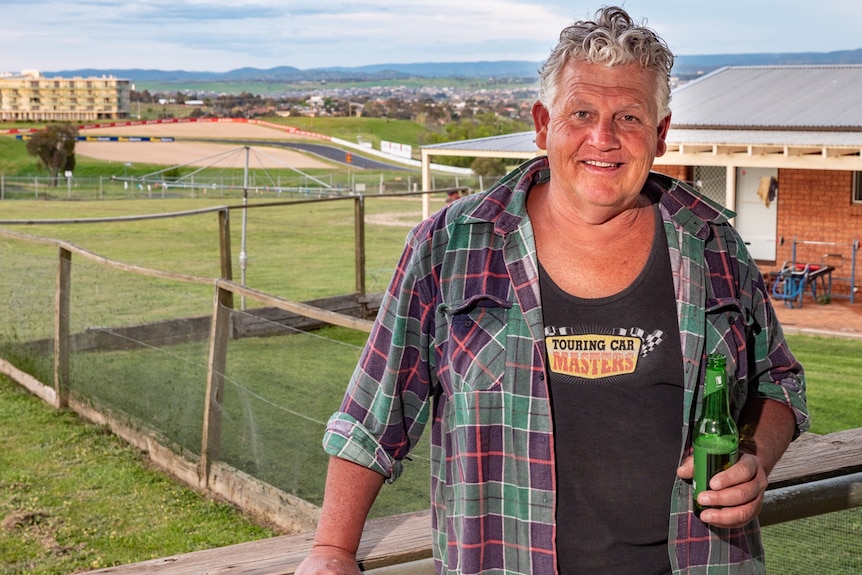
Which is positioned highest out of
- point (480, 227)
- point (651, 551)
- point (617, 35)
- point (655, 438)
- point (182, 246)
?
point (617, 35)

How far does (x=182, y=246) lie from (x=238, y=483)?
23.6 meters

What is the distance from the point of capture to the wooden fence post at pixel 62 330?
8.25 m

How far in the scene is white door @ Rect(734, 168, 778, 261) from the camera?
1875cm

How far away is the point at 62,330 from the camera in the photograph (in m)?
8.34

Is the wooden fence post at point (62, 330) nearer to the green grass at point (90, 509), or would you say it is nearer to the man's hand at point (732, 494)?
the green grass at point (90, 509)

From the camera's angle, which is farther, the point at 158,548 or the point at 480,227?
the point at 158,548

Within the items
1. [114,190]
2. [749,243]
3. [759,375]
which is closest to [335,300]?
[749,243]

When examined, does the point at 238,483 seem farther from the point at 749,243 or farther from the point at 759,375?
the point at 749,243

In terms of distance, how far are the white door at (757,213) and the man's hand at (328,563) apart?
17554 mm

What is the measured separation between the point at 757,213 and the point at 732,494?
1806 centimetres

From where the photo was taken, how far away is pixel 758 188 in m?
18.9

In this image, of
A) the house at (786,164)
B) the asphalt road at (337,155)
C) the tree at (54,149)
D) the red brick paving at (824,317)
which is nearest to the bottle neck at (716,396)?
the red brick paving at (824,317)

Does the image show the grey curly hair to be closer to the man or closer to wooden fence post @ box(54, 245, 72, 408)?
the man

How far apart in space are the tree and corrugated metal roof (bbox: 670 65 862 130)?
54443 millimetres
